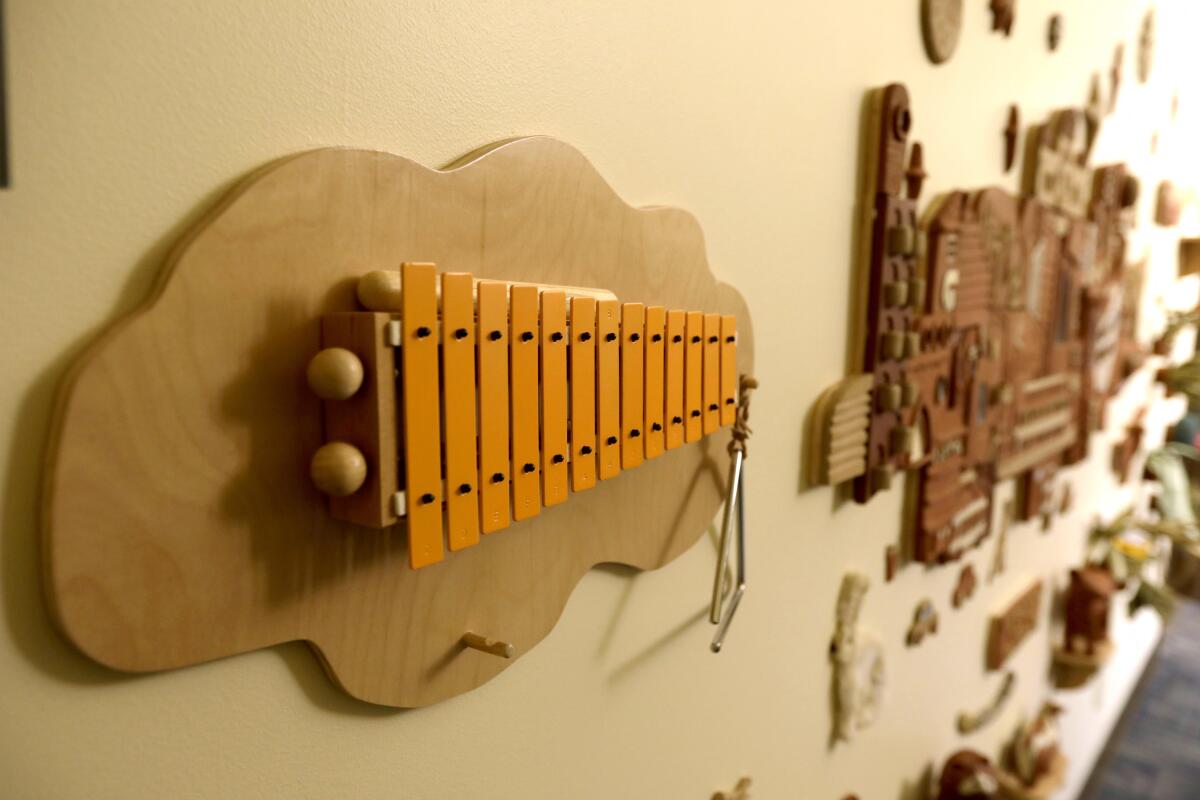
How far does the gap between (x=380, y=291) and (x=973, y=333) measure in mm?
1081

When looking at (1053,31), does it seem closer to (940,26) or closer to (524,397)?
(940,26)

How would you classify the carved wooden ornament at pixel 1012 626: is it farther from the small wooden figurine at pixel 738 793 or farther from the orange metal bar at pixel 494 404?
the orange metal bar at pixel 494 404

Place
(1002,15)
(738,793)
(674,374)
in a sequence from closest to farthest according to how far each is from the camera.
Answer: (674,374), (738,793), (1002,15)

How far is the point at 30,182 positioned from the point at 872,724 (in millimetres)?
→ 1223

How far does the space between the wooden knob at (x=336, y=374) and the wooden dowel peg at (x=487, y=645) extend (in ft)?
0.72

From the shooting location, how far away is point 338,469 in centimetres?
44

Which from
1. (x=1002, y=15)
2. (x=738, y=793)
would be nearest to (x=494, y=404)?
(x=738, y=793)

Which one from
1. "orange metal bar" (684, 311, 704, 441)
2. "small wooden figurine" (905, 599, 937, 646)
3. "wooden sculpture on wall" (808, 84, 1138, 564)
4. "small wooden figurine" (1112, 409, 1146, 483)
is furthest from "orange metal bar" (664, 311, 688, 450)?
"small wooden figurine" (1112, 409, 1146, 483)

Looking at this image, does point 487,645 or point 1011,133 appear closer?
point 487,645

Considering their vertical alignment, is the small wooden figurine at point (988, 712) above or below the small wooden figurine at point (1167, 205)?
below

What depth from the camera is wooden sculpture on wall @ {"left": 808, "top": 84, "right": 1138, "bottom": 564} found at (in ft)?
3.32

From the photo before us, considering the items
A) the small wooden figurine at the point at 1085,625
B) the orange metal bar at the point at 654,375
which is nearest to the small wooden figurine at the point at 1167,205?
the small wooden figurine at the point at 1085,625

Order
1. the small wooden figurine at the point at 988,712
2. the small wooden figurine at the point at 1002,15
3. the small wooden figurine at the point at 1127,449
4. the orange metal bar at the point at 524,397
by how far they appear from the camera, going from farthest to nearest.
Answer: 1. the small wooden figurine at the point at 1127,449
2. the small wooden figurine at the point at 988,712
3. the small wooden figurine at the point at 1002,15
4. the orange metal bar at the point at 524,397

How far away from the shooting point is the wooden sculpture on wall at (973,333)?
101cm
